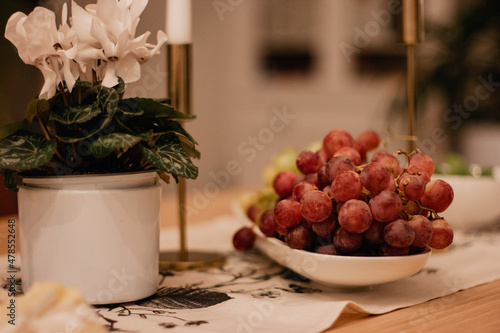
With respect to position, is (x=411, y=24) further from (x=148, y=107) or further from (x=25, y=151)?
(x=25, y=151)

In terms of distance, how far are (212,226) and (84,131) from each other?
0.71 meters

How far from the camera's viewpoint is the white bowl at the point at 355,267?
750mm

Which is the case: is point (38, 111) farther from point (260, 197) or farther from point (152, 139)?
point (260, 197)

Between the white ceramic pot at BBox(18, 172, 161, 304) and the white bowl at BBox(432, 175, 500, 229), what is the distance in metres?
0.70

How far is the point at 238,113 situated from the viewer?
4355 mm

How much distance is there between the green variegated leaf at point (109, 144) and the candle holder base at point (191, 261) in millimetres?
347

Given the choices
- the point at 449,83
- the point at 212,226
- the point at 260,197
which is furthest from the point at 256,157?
the point at 260,197

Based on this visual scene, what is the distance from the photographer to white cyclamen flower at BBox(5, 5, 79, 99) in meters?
0.70

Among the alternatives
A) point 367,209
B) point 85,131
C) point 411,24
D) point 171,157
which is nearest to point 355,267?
point 367,209

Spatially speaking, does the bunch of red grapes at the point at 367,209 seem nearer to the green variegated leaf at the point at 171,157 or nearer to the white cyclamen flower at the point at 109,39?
the green variegated leaf at the point at 171,157

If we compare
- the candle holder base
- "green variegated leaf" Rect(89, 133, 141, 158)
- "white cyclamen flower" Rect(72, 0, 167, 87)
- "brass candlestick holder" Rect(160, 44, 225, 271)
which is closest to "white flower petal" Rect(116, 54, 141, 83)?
"white cyclamen flower" Rect(72, 0, 167, 87)

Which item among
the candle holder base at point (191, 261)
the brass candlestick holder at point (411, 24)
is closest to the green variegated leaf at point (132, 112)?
the candle holder base at point (191, 261)

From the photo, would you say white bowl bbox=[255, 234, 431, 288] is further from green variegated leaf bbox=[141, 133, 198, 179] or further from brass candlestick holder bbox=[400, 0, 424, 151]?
brass candlestick holder bbox=[400, 0, 424, 151]

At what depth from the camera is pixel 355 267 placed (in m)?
0.76
